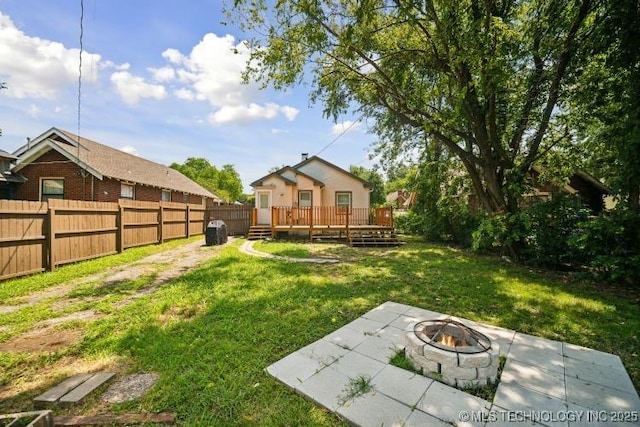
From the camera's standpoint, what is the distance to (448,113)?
24.4 feet

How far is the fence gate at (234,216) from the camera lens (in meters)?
15.9

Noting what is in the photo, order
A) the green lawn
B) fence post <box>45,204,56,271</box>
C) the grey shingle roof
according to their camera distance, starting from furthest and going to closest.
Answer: the grey shingle roof < fence post <box>45,204,56,271</box> < the green lawn

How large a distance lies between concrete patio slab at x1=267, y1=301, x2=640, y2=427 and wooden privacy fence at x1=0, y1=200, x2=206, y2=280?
6.67m

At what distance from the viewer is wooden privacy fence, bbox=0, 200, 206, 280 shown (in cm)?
543

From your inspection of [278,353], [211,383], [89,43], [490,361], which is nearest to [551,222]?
[490,361]

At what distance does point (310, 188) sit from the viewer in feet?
52.5

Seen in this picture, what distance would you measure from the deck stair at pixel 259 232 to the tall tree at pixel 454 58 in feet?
24.0

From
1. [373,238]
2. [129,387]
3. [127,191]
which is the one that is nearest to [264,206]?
[127,191]

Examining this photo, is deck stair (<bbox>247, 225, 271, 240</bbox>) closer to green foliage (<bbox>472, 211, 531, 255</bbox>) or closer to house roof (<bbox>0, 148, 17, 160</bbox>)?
green foliage (<bbox>472, 211, 531, 255</bbox>)

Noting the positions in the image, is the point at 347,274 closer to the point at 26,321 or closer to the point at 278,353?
the point at 278,353

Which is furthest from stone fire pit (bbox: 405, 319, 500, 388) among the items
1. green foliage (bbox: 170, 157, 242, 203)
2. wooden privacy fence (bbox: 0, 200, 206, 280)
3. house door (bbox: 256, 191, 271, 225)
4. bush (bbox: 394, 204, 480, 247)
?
green foliage (bbox: 170, 157, 242, 203)

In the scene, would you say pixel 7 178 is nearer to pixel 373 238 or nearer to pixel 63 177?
pixel 63 177

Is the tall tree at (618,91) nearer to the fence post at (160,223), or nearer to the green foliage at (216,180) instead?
the fence post at (160,223)

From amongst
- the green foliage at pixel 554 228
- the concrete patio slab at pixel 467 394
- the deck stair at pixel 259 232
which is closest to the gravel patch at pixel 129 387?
the concrete patio slab at pixel 467 394
